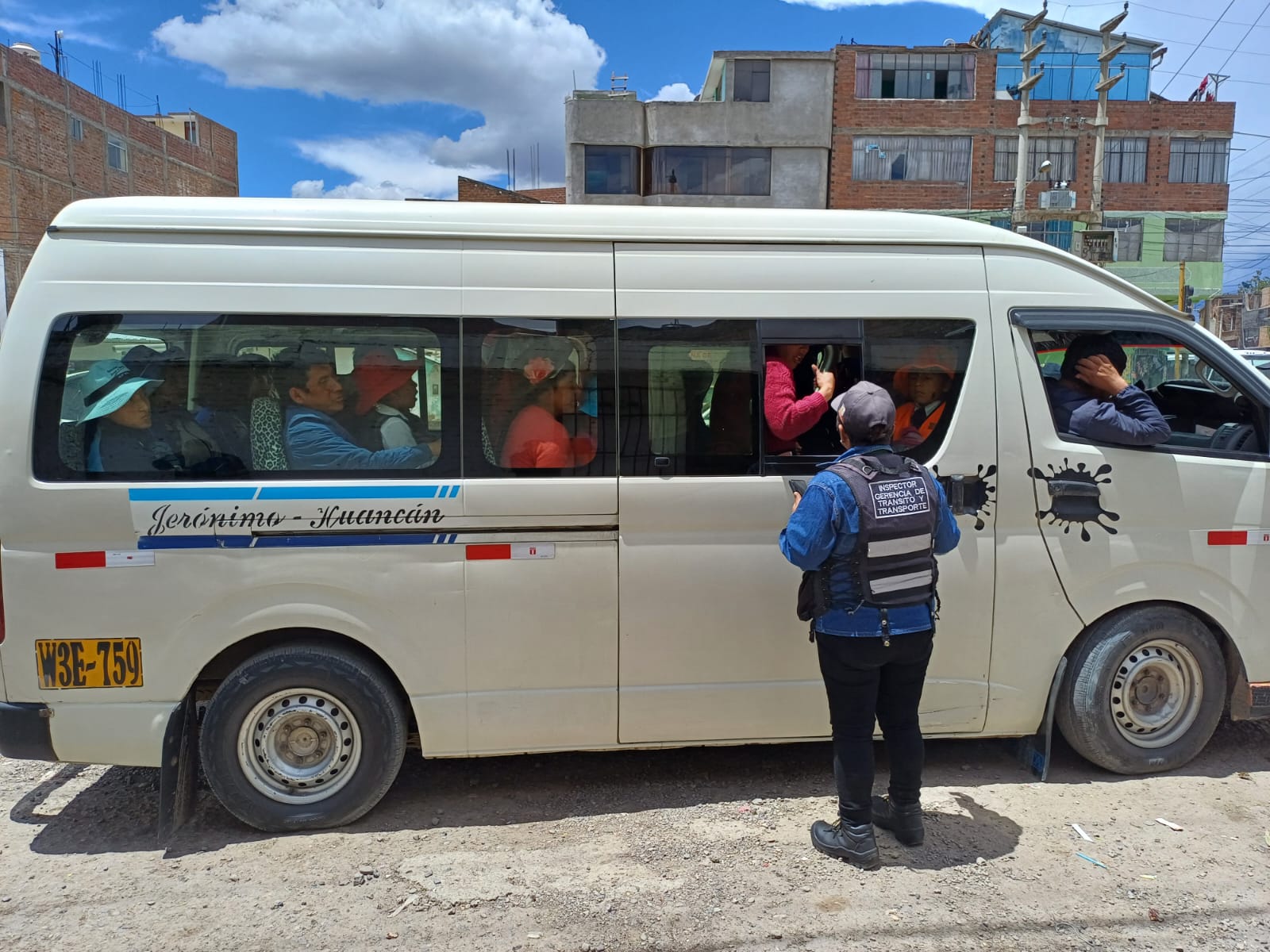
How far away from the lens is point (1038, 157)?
34531 millimetres

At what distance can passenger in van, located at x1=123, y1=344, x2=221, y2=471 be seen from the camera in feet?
11.6

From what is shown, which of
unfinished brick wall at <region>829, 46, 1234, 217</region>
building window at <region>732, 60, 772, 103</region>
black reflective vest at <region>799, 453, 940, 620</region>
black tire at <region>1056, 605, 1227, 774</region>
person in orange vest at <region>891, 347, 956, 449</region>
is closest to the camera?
black reflective vest at <region>799, 453, 940, 620</region>

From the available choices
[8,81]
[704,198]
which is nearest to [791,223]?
[704,198]

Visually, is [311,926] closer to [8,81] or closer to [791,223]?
[791,223]

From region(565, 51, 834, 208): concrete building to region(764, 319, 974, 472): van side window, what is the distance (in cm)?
3060

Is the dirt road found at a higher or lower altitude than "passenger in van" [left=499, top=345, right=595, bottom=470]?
lower

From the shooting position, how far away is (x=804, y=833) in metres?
3.71

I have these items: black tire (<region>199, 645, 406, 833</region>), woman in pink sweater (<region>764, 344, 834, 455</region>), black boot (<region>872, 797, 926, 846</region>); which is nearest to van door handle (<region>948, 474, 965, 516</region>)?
woman in pink sweater (<region>764, 344, 834, 455</region>)

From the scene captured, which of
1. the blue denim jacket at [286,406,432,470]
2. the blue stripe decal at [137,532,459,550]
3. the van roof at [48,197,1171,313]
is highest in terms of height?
the van roof at [48,197,1171,313]

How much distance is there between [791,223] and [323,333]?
212 cm

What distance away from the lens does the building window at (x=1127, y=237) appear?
112 feet

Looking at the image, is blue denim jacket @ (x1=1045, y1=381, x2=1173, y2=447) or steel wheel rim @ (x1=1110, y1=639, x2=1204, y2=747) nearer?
blue denim jacket @ (x1=1045, y1=381, x2=1173, y2=447)

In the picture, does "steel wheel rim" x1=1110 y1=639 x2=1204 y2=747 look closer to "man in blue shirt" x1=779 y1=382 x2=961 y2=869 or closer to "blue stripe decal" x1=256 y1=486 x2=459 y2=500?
"man in blue shirt" x1=779 y1=382 x2=961 y2=869

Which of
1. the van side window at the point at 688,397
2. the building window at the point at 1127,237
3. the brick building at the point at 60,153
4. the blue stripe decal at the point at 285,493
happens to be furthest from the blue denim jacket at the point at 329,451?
the building window at the point at 1127,237
